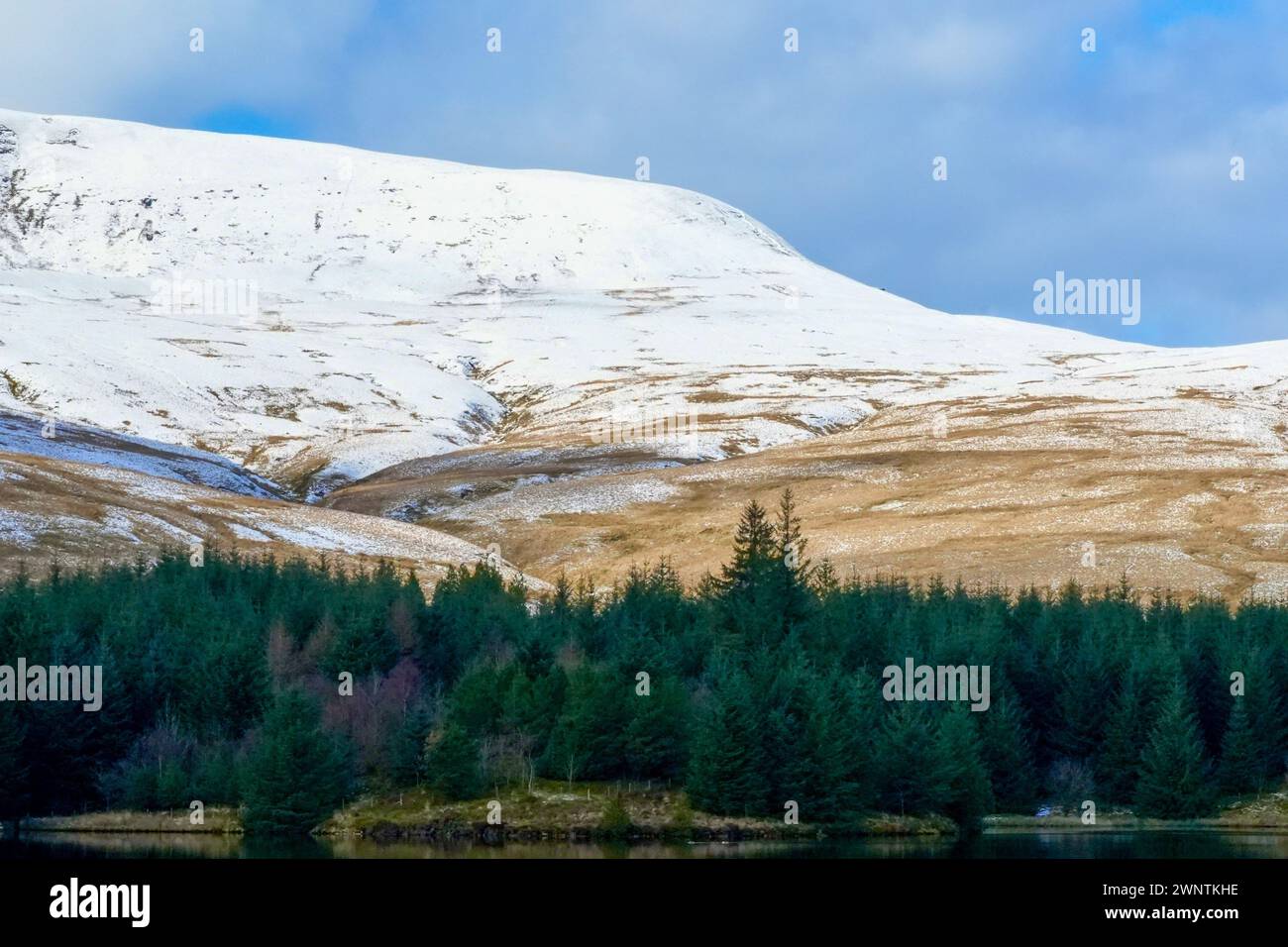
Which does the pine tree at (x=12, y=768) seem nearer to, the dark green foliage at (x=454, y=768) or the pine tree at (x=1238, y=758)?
the dark green foliage at (x=454, y=768)

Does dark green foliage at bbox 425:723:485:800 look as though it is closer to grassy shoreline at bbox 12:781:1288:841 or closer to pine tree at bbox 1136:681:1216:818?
grassy shoreline at bbox 12:781:1288:841

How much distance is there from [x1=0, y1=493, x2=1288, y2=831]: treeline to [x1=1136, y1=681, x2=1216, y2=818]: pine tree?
15 centimetres

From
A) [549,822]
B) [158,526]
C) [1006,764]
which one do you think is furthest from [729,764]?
[158,526]

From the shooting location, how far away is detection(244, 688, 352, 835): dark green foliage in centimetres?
7656

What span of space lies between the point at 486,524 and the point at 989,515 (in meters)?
50.6

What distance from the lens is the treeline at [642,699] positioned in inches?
3172

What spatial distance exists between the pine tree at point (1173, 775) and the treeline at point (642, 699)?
154mm

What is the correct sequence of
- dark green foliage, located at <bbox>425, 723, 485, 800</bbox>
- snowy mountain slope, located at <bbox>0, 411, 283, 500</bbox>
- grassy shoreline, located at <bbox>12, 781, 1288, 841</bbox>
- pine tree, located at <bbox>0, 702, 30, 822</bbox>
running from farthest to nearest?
snowy mountain slope, located at <bbox>0, 411, 283, 500</bbox> < dark green foliage, located at <bbox>425, 723, 485, 800</bbox> < pine tree, located at <bbox>0, 702, 30, 822</bbox> < grassy shoreline, located at <bbox>12, 781, 1288, 841</bbox>

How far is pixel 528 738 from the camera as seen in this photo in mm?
85500

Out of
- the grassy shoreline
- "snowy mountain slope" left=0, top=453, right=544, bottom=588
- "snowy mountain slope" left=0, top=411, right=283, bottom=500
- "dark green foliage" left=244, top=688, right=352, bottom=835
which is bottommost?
the grassy shoreline

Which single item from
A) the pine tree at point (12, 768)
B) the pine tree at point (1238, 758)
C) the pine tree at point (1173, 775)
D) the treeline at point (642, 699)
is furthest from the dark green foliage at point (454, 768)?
the pine tree at point (1238, 758)

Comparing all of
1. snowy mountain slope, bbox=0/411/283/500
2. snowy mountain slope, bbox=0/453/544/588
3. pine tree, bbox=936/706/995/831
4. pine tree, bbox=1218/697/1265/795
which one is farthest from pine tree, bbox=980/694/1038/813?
snowy mountain slope, bbox=0/411/283/500
